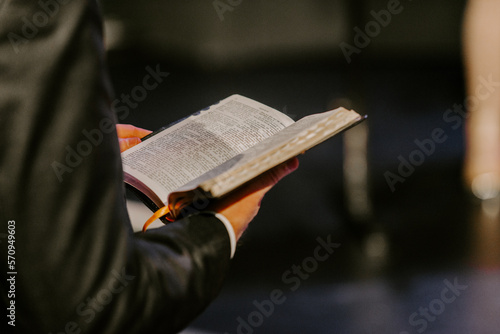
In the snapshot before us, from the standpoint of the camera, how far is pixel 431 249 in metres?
1.92

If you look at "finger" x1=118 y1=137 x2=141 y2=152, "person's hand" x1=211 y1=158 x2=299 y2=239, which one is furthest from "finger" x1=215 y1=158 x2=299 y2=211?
"finger" x1=118 y1=137 x2=141 y2=152

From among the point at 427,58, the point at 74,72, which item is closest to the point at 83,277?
the point at 74,72

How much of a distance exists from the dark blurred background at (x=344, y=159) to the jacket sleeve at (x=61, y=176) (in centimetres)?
55

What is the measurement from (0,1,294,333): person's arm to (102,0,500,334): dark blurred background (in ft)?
1.78

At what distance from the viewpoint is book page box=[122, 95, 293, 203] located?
881 mm

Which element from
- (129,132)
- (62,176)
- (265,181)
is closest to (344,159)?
(129,132)

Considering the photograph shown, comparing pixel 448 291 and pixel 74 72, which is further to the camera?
pixel 448 291

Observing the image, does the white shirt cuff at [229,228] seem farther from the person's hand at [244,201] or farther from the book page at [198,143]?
the book page at [198,143]

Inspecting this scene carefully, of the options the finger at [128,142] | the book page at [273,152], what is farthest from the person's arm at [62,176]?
the finger at [128,142]

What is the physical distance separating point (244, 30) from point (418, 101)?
1.15 metres

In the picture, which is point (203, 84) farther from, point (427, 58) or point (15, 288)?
point (15, 288)

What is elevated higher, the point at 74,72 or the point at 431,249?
the point at 74,72

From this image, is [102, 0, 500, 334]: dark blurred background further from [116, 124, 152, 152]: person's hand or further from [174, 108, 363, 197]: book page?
[174, 108, 363, 197]: book page

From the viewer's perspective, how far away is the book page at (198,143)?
881 millimetres
